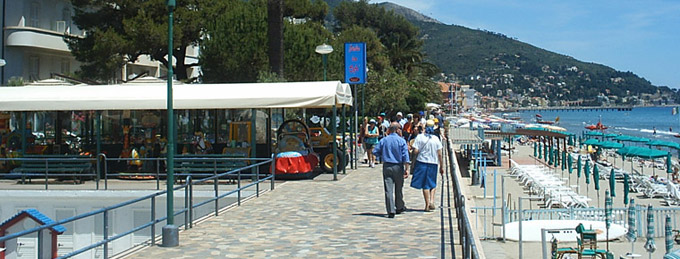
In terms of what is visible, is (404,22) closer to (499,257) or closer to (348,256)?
(499,257)

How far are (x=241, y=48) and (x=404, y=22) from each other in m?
44.7

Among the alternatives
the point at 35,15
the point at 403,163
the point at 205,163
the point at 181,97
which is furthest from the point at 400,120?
the point at 35,15

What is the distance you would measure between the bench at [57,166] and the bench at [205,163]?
2395 mm

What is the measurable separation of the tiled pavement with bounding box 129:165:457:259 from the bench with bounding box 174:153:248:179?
2.68 m

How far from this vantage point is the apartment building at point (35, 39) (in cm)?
3844

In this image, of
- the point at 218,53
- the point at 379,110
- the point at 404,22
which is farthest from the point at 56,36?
the point at 404,22

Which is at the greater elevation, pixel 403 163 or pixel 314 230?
pixel 403 163

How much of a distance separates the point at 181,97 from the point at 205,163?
189cm

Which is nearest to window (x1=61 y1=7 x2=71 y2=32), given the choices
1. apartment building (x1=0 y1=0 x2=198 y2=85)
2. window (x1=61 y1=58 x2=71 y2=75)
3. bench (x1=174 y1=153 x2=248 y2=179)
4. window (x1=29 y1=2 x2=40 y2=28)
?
apartment building (x1=0 y1=0 x2=198 y2=85)

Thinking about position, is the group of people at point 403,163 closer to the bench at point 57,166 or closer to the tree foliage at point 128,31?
the bench at point 57,166

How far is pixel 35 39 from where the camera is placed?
39.5m

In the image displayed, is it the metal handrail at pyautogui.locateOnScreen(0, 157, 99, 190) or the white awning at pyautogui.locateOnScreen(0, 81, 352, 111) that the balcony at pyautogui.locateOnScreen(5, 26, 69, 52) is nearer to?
the white awning at pyautogui.locateOnScreen(0, 81, 352, 111)

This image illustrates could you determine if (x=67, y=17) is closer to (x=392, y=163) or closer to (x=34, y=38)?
(x=34, y=38)

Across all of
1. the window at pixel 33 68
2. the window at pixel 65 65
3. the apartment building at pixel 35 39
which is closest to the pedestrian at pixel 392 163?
the apartment building at pixel 35 39
